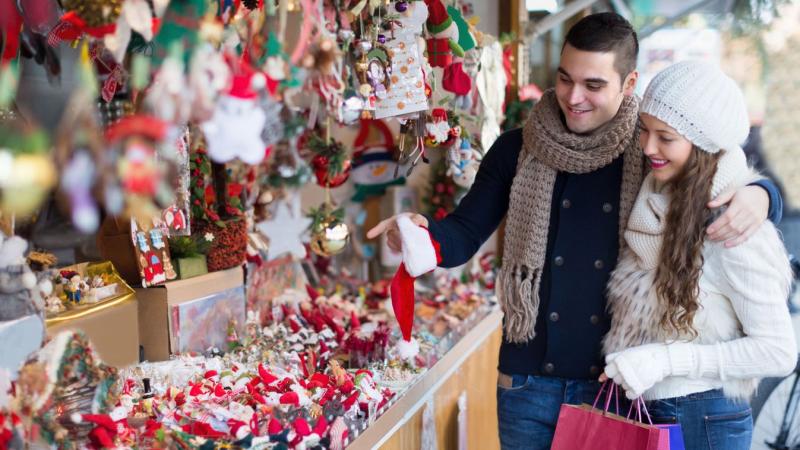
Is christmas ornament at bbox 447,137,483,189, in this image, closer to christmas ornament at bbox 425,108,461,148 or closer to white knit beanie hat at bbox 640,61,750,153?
christmas ornament at bbox 425,108,461,148

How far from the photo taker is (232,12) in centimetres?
130

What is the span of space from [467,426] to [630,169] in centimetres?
145

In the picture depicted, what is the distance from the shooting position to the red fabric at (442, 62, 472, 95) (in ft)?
8.25

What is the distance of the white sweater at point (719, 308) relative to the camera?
5.66ft

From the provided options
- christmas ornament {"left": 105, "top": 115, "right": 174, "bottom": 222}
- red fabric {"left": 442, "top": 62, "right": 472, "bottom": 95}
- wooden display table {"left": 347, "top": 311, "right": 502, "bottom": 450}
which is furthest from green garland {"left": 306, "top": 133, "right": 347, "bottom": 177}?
christmas ornament {"left": 105, "top": 115, "right": 174, "bottom": 222}

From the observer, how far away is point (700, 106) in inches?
68.4

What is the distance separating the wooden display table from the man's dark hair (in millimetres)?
1035

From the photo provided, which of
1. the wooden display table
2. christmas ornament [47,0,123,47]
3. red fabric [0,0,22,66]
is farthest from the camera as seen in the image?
the wooden display table

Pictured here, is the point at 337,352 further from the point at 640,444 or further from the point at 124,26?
the point at 124,26

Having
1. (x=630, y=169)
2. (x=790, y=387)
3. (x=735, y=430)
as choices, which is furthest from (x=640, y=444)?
(x=790, y=387)

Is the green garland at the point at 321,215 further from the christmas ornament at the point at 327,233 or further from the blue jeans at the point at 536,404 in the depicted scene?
the blue jeans at the point at 536,404

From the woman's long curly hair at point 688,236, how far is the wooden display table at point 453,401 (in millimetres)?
770

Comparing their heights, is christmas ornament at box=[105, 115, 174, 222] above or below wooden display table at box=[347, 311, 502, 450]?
above

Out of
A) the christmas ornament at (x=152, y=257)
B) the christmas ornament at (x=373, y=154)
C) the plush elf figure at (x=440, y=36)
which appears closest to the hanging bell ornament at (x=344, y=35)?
the plush elf figure at (x=440, y=36)
